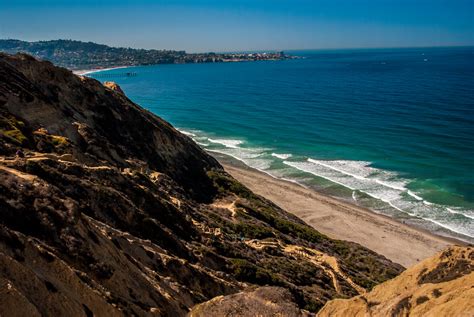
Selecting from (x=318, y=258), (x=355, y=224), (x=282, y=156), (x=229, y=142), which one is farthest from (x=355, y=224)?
(x=229, y=142)

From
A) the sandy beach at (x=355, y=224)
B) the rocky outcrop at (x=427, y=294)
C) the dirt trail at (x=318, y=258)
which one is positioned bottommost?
the sandy beach at (x=355, y=224)

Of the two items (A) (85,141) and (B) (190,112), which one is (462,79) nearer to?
(B) (190,112)

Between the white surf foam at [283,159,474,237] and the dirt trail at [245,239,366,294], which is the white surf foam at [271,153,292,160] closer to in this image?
the white surf foam at [283,159,474,237]

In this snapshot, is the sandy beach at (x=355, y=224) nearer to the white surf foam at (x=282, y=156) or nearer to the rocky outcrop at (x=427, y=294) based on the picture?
the white surf foam at (x=282, y=156)

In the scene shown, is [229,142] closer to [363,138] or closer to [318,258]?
[363,138]

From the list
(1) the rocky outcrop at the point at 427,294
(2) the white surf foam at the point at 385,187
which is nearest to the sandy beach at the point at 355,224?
(2) the white surf foam at the point at 385,187
